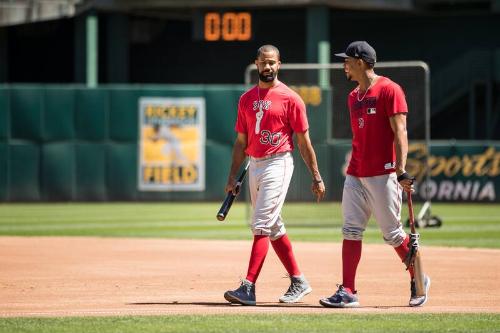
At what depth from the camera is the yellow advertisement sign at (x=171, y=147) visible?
94.2 feet

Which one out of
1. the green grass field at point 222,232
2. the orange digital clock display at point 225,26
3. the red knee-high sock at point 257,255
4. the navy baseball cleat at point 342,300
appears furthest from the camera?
the orange digital clock display at point 225,26

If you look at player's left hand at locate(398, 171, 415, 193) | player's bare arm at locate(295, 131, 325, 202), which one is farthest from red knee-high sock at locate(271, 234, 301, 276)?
player's left hand at locate(398, 171, 415, 193)

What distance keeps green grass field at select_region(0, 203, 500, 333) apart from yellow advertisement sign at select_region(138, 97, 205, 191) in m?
0.62

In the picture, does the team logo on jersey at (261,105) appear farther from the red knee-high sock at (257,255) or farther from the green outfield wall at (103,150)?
the green outfield wall at (103,150)

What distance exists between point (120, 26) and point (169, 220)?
15.6m

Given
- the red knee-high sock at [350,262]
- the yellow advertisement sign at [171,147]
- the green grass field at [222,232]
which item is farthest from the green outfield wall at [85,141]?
the red knee-high sock at [350,262]

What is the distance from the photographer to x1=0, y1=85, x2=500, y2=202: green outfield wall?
94.0 ft

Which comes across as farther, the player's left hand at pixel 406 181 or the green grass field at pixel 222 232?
the player's left hand at pixel 406 181

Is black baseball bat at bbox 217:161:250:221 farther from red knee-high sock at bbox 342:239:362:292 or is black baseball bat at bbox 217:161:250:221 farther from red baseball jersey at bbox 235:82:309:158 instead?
red knee-high sock at bbox 342:239:362:292

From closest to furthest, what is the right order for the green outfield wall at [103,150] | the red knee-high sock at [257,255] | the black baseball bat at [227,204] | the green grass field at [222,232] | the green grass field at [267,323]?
the green grass field at [267,323]
the green grass field at [222,232]
the red knee-high sock at [257,255]
the black baseball bat at [227,204]
the green outfield wall at [103,150]

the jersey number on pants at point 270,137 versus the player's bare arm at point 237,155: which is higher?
the jersey number on pants at point 270,137

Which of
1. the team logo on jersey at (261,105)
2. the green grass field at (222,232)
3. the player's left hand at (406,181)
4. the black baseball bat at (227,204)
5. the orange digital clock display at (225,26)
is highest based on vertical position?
the orange digital clock display at (225,26)

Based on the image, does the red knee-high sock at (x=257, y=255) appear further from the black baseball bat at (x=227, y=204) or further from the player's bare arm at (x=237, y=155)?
the player's bare arm at (x=237, y=155)

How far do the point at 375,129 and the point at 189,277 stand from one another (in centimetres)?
357
